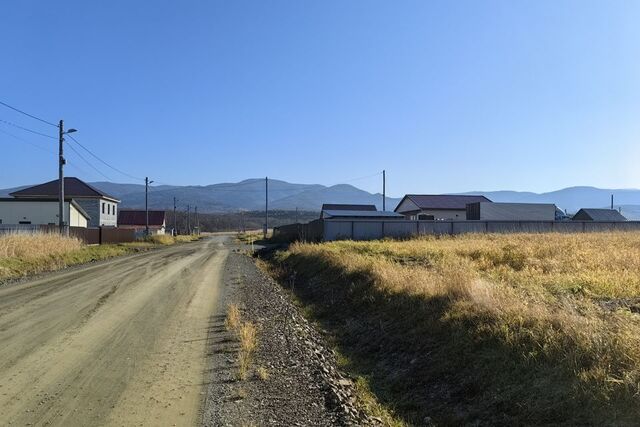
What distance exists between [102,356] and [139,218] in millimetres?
112856

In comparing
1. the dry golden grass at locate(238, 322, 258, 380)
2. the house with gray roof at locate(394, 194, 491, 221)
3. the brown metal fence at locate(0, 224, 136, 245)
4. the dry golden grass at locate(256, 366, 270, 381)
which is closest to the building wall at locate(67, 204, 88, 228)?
the brown metal fence at locate(0, 224, 136, 245)

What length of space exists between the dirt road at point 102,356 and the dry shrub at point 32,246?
30.5 ft

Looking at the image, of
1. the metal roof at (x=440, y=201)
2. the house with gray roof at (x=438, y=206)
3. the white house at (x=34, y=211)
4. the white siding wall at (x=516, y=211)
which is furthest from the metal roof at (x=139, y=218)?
the white siding wall at (x=516, y=211)

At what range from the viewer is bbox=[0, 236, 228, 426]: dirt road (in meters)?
5.75

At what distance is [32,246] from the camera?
86.8ft

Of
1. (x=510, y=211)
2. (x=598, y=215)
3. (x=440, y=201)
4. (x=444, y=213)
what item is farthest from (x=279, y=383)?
(x=598, y=215)

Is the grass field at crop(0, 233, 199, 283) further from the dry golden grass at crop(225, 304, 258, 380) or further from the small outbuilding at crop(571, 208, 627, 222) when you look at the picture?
the small outbuilding at crop(571, 208, 627, 222)

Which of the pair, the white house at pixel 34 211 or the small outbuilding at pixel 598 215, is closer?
the white house at pixel 34 211

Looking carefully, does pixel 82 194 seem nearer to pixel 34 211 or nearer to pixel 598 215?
pixel 34 211

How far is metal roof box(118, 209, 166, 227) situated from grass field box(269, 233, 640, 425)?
102 meters

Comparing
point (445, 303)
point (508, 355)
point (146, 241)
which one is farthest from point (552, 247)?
point (146, 241)

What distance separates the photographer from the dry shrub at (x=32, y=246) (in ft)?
79.3

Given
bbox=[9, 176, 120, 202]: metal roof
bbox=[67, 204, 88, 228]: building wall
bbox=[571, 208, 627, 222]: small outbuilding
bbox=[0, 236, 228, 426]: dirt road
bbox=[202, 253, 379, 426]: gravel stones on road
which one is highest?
bbox=[9, 176, 120, 202]: metal roof

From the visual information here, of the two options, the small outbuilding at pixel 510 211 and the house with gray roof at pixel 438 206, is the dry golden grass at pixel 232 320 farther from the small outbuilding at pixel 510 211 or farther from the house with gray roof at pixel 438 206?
the house with gray roof at pixel 438 206
